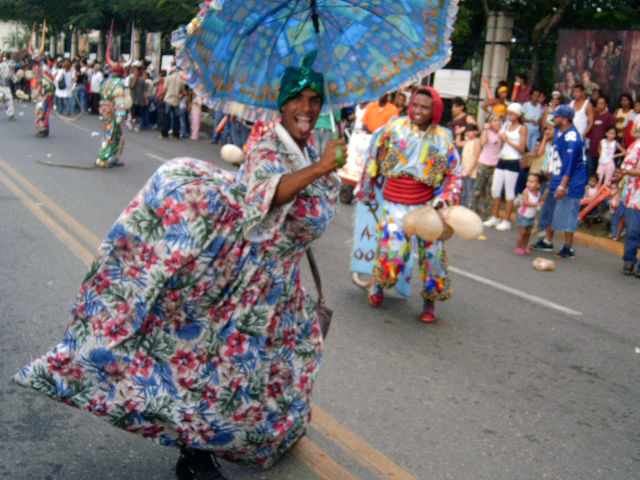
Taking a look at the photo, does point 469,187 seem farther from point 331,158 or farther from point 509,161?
point 331,158

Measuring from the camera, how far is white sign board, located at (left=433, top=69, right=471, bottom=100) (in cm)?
1617

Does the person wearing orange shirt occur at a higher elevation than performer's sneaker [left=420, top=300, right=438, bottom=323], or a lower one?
higher

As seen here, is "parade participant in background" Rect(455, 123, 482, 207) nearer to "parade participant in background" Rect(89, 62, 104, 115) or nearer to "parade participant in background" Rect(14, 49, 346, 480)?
"parade participant in background" Rect(14, 49, 346, 480)

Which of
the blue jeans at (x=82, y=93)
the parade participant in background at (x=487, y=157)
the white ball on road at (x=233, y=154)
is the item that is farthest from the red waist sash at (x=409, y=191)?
the blue jeans at (x=82, y=93)

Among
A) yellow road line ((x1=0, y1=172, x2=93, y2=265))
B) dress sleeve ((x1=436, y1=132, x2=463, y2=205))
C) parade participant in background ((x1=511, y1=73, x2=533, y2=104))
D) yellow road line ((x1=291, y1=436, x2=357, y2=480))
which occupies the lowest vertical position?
yellow road line ((x1=291, y1=436, x2=357, y2=480))

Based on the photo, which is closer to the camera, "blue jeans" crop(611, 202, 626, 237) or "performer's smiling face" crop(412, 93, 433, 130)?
"performer's smiling face" crop(412, 93, 433, 130)

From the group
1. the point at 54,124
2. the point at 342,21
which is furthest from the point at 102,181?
the point at 54,124

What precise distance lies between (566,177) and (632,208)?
2.64 ft

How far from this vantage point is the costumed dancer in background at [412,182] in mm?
6047

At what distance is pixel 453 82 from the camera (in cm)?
1638

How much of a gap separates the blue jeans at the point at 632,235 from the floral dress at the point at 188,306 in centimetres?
654

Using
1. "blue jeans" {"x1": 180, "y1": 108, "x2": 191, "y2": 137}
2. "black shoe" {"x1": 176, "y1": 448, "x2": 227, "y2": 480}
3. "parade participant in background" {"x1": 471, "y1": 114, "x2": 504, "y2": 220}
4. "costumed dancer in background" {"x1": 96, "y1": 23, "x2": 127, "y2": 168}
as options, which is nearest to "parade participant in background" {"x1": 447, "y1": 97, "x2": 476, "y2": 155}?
"parade participant in background" {"x1": 471, "y1": 114, "x2": 504, "y2": 220}

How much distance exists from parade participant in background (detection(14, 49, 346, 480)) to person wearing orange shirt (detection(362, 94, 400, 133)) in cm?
868

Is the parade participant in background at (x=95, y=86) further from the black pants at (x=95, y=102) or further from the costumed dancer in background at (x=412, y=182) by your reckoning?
the costumed dancer in background at (x=412, y=182)
